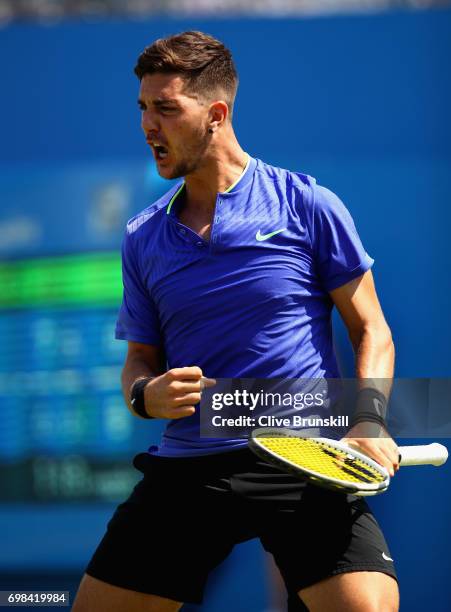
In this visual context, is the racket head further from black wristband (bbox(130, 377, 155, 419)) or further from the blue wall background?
the blue wall background

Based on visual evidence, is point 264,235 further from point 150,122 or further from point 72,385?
point 72,385

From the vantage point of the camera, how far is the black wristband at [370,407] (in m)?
2.65

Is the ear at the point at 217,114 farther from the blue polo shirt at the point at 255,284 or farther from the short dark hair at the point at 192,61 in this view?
the blue polo shirt at the point at 255,284

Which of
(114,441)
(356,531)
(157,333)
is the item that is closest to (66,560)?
(114,441)

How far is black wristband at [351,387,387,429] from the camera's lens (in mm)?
2648

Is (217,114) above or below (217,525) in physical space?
above

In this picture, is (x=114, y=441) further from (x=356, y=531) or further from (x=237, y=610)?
(x=356, y=531)

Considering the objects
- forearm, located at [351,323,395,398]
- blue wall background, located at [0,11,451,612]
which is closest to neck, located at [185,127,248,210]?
forearm, located at [351,323,395,398]

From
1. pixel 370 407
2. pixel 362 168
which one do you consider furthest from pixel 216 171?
pixel 362 168

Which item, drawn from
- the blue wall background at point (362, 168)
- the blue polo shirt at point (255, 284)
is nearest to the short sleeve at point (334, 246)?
the blue polo shirt at point (255, 284)

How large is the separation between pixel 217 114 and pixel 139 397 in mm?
772

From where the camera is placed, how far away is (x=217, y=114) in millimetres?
2961

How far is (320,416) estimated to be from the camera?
279 centimetres

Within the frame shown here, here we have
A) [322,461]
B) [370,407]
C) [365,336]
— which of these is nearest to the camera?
[322,461]
